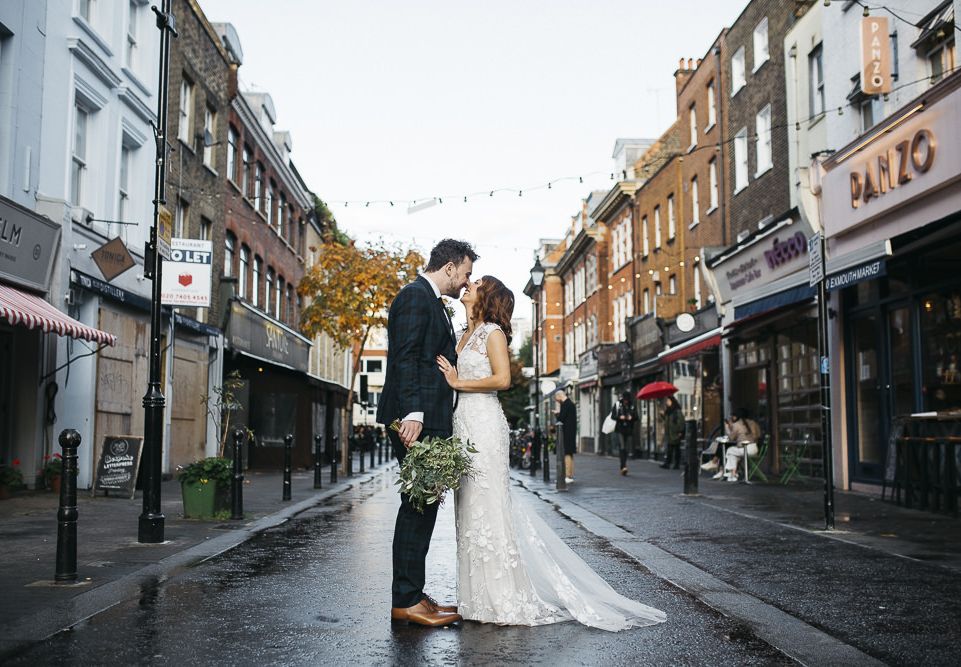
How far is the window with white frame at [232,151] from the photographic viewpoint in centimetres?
2574

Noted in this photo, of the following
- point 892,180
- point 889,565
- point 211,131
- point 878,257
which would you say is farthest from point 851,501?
point 211,131

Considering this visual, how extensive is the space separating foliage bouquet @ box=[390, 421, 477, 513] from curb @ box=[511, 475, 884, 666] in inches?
71.0

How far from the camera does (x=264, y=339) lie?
28.1 metres

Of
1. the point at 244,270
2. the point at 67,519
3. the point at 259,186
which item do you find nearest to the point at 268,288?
the point at 259,186

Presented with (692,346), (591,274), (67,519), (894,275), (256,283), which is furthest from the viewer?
(591,274)

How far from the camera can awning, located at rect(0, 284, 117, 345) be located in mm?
11703

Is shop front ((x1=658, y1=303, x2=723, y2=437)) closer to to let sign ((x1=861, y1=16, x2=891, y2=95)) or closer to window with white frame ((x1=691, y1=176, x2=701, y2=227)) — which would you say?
window with white frame ((x1=691, y1=176, x2=701, y2=227))

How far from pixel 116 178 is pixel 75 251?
2.63m

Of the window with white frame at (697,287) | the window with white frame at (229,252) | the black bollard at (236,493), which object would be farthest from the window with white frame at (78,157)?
the window with white frame at (697,287)

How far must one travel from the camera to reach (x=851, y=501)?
545 inches

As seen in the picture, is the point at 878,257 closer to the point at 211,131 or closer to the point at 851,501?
the point at 851,501

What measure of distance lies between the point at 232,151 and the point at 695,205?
44.3 ft

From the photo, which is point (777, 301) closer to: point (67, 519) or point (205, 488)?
point (205, 488)

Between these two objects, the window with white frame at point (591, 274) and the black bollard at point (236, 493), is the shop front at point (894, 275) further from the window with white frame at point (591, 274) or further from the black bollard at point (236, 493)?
the window with white frame at point (591, 274)
